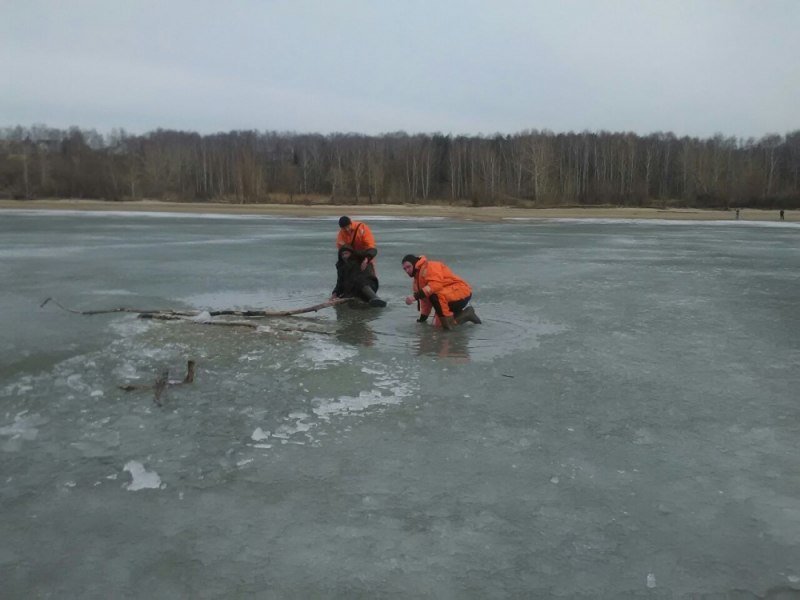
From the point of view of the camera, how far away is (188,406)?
513cm

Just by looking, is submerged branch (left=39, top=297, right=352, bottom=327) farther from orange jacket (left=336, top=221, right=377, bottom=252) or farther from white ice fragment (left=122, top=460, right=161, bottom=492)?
white ice fragment (left=122, top=460, right=161, bottom=492)

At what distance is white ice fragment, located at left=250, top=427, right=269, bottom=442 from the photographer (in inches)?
174

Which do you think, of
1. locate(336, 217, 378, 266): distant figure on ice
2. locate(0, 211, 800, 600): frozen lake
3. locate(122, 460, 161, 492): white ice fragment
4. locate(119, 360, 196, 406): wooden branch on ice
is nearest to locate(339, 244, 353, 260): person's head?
locate(336, 217, 378, 266): distant figure on ice

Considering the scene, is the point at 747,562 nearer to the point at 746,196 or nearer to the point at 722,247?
the point at 722,247

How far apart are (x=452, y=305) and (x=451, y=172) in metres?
75.8

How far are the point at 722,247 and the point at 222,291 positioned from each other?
57.5 ft

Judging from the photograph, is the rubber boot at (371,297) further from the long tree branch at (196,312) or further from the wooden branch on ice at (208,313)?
the wooden branch on ice at (208,313)

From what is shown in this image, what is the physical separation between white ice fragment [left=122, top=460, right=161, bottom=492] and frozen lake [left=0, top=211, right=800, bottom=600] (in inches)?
0.5

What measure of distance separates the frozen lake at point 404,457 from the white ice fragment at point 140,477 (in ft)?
0.05

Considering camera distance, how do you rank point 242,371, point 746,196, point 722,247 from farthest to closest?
1. point 746,196
2. point 722,247
3. point 242,371

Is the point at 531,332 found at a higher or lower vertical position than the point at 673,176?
lower

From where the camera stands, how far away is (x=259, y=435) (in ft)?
14.8

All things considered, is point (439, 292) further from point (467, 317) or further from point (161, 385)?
point (161, 385)

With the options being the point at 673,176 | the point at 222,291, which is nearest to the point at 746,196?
the point at 673,176
